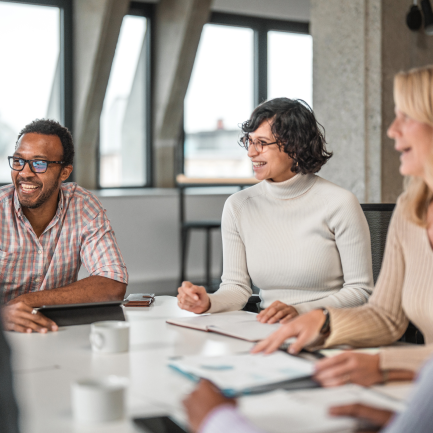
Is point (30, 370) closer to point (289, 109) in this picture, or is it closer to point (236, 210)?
point (236, 210)

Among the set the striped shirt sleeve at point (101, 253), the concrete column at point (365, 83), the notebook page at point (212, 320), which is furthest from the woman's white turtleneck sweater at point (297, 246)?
the concrete column at point (365, 83)

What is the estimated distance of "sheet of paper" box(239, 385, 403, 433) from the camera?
97 centimetres

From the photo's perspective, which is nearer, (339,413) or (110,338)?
(339,413)

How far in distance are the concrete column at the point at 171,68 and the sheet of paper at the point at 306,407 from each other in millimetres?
5827

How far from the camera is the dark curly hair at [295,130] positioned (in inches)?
88.5

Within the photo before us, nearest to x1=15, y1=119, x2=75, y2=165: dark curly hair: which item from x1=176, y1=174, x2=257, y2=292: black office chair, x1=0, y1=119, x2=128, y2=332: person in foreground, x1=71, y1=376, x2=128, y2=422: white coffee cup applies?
x1=0, y1=119, x2=128, y2=332: person in foreground

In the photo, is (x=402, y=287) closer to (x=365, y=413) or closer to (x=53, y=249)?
(x=365, y=413)

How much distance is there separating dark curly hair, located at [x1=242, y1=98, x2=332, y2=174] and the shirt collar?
29 mm

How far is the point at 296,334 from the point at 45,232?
1.21 metres

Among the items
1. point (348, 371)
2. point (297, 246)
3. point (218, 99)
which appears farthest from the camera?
point (218, 99)

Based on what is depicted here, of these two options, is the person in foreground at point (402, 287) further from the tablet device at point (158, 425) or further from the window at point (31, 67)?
the window at point (31, 67)

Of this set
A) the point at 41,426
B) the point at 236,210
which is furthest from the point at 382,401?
the point at 236,210

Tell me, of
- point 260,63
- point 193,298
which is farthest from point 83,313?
point 260,63

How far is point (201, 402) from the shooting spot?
3.17 ft
